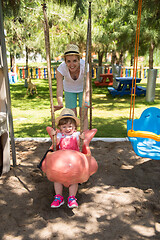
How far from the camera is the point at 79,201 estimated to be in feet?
8.61

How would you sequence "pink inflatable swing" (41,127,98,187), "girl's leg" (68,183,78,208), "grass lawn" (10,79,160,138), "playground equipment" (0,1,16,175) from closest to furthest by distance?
"pink inflatable swing" (41,127,98,187) < "girl's leg" (68,183,78,208) < "playground equipment" (0,1,16,175) < "grass lawn" (10,79,160,138)

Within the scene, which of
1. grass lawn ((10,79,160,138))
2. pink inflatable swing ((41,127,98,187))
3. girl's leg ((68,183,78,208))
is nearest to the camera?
pink inflatable swing ((41,127,98,187))

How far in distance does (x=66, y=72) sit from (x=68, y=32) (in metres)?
7.15

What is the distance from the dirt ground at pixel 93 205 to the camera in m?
2.14

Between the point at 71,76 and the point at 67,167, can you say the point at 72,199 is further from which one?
the point at 71,76

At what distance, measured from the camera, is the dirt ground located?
2143mm

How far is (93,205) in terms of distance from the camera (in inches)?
100

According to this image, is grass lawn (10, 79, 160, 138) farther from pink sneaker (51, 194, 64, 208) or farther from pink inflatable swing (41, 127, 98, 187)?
pink inflatable swing (41, 127, 98, 187)

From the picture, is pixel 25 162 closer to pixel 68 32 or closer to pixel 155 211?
pixel 155 211

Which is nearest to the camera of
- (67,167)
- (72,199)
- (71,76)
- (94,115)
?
(67,167)

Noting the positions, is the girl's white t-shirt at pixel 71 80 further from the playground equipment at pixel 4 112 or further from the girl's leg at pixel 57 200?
the girl's leg at pixel 57 200

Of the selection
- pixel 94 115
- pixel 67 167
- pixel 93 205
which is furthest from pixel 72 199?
pixel 94 115

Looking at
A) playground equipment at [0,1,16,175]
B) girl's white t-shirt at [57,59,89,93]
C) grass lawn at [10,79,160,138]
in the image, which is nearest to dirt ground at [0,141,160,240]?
playground equipment at [0,1,16,175]

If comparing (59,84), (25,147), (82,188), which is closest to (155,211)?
(82,188)
